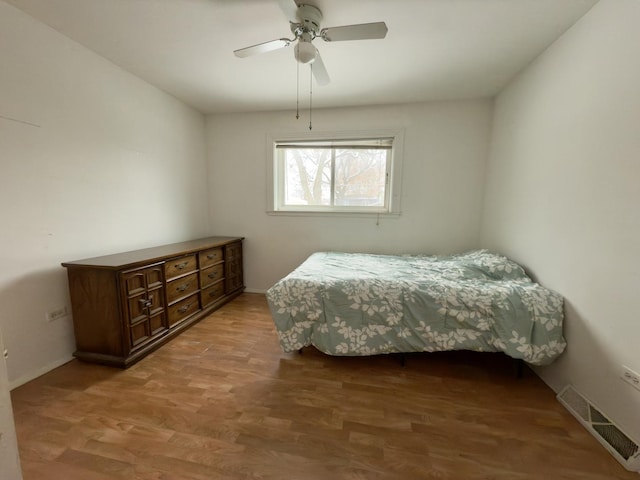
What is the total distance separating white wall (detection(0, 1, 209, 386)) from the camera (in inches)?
63.5

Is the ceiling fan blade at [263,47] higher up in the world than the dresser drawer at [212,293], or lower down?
higher up

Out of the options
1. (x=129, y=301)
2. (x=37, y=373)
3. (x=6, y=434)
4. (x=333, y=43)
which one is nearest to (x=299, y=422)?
(x=6, y=434)

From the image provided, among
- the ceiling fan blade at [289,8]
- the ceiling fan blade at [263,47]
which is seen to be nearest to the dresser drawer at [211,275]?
the ceiling fan blade at [263,47]

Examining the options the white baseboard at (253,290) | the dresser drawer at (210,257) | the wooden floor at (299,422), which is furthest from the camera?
the white baseboard at (253,290)

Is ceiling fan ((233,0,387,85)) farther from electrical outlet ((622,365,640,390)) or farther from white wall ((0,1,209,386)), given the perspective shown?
electrical outlet ((622,365,640,390))

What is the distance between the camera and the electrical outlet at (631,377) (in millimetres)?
1234

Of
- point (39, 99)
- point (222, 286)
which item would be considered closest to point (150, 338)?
point (222, 286)

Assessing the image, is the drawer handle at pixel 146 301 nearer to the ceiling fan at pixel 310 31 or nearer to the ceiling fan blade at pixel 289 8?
the ceiling fan at pixel 310 31

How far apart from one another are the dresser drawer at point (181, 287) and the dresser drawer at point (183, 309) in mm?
62

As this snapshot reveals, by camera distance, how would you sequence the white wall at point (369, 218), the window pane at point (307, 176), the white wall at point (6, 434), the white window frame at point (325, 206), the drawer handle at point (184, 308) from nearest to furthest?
the white wall at point (6, 434)
the drawer handle at point (184, 308)
the white wall at point (369, 218)
the white window frame at point (325, 206)
the window pane at point (307, 176)

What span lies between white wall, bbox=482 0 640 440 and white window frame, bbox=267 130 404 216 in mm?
1184

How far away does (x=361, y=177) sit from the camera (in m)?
3.18

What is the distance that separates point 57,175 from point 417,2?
2.66m

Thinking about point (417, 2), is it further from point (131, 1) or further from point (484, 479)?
point (484, 479)
